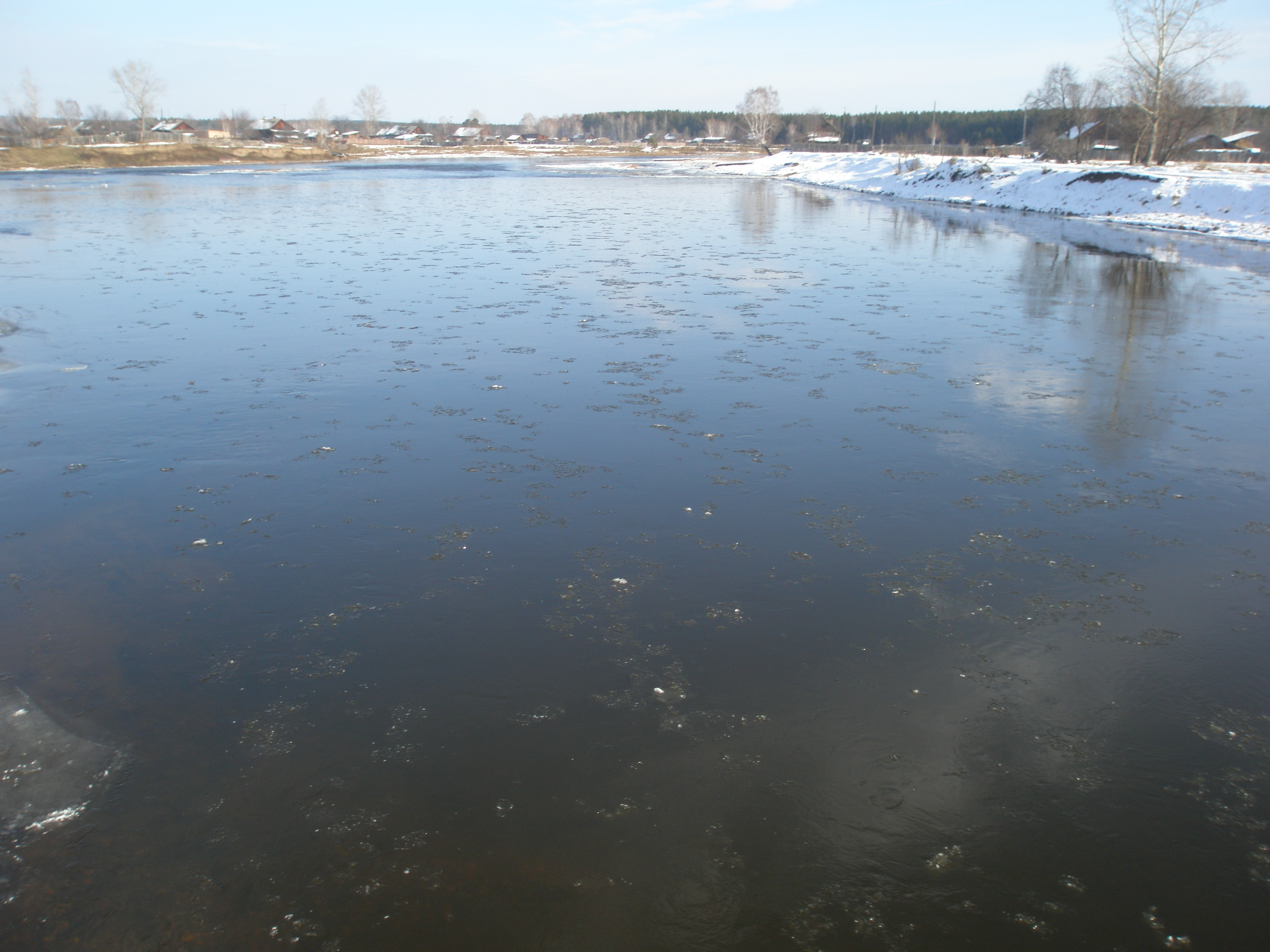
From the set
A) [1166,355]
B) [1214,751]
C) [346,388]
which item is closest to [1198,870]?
[1214,751]

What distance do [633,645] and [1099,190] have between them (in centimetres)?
3161

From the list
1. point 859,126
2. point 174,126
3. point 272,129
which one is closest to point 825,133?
point 859,126

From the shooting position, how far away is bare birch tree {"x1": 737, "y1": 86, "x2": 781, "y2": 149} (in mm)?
103438

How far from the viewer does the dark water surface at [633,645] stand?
298cm

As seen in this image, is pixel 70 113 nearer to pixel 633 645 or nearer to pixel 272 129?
pixel 272 129

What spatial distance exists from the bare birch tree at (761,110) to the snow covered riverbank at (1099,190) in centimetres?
6126

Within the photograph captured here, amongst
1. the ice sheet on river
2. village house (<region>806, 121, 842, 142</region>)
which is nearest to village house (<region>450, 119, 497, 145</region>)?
village house (<region>806, 121, 842, 142</region>)

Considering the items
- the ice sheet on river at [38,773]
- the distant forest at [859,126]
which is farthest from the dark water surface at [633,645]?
the distant forest at [859,126]

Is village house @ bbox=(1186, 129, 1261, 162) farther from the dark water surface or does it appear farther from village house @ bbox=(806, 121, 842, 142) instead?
village house @ bbox=(806, 121, 842, 142)

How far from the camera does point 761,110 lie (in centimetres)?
10312

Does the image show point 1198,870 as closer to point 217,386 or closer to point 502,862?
point 502,862

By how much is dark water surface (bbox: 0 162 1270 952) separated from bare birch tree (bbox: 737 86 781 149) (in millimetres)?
101976

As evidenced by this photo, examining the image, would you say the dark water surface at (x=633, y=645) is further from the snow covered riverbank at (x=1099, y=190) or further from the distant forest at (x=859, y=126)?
the distant forest at (x=859, y=126)

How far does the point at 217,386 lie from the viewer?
8695mm
